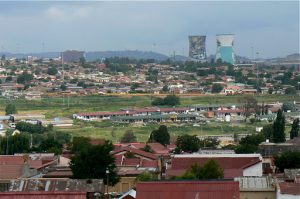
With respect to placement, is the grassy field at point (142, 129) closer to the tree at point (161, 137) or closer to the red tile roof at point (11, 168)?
the tree at point (161, 137)

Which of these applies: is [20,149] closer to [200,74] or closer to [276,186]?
[276,186]

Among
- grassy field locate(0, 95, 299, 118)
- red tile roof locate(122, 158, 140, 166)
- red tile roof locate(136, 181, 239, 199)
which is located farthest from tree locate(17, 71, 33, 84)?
red tile roof locate(136, 181, 239, 199)

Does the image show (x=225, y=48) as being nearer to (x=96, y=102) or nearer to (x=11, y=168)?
(x=96, y=102)

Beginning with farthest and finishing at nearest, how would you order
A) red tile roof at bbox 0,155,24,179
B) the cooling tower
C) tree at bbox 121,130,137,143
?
the cooling tower < tree at bbox 121,130,137,143 < red tile roof at bbox 0,155,24,179

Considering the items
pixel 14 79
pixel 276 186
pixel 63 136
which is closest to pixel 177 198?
pixel 276 186

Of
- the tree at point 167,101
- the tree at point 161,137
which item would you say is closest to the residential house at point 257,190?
the tree at point 161,137

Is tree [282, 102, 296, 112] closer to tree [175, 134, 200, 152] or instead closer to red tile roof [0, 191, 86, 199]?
tree [175, 134, 200, 152]

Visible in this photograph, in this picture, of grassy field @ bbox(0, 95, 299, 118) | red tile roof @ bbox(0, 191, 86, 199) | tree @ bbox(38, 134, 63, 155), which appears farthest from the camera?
grassy field @ bbox(0, 95, 299, 118)
